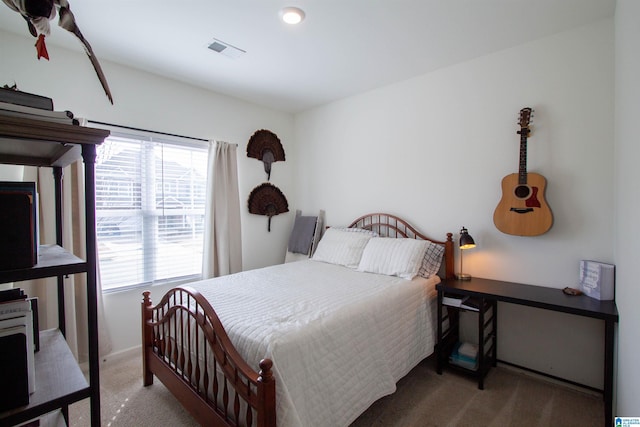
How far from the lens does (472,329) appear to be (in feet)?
8.84

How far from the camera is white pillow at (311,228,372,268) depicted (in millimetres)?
3057

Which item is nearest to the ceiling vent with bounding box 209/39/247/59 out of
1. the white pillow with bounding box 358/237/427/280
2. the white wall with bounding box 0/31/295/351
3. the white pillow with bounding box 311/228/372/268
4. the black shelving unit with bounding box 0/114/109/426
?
the white wall with bounding box 0/31/295/351

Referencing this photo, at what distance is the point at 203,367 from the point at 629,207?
2.32 meters

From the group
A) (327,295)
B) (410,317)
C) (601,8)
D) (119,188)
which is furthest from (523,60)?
(119,188)

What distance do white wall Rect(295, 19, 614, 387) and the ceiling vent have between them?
4.90 ft

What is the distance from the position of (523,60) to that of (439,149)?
904mm

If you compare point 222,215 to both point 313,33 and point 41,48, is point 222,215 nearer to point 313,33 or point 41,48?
point 313,33

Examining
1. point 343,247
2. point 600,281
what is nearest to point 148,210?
point 343,247

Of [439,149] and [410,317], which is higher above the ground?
[439,149]

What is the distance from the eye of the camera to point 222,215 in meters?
3.35

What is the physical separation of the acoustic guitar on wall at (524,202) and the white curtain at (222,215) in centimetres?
262

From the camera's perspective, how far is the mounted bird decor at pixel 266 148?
372 centimetres

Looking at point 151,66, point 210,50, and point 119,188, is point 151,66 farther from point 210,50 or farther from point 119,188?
point 119,188

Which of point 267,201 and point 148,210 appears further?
point 267,201
